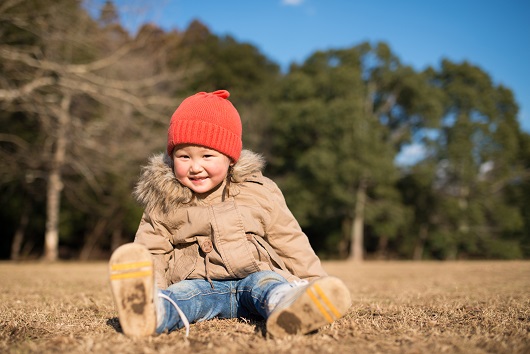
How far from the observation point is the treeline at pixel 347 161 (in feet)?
46.5

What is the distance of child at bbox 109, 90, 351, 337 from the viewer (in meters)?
2.32

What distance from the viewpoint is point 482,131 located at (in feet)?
57.3

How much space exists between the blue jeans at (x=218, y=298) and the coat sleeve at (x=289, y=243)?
24cm

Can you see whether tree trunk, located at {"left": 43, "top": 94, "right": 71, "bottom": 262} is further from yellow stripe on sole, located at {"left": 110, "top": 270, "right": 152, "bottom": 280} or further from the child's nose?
yellow stripe on sole, located at {"left": 110, "top": 270, "right": 152, "bottom": 280}

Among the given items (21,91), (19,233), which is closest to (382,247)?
(19,233)

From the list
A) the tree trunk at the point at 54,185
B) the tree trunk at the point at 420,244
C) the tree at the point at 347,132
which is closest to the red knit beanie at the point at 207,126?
the tree trunk at the point at 54,185

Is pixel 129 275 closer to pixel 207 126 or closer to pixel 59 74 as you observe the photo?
pixel 207 126

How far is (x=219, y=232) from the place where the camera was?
2410 mm

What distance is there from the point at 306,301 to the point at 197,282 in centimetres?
79

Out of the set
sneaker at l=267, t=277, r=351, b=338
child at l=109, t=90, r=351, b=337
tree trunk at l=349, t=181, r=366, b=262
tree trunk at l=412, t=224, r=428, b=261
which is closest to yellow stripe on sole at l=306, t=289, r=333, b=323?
sneaker at l=267, t=277, r=351, b=338

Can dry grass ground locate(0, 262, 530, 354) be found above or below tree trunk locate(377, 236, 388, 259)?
above

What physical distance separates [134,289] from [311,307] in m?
0.70

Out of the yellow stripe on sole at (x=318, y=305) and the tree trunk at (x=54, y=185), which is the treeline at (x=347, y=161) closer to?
the tree trunk at (x=54, y=185)

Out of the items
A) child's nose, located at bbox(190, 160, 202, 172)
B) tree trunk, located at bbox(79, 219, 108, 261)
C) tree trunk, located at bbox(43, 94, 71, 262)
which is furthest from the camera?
tree trunk, located at bbox(79, 219, 108, 261)
